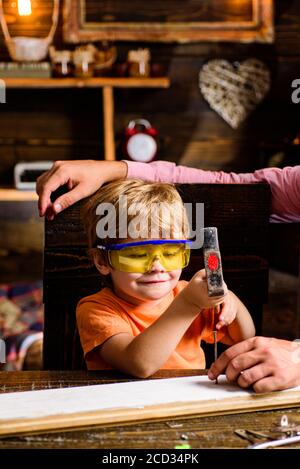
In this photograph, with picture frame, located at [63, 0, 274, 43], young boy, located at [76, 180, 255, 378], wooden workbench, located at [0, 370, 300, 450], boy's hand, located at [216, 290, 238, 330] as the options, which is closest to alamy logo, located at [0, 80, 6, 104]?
picture frame, located at [63, 0, 274, 43]

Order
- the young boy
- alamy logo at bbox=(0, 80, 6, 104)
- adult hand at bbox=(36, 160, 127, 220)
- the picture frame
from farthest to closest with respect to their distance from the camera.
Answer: the picture frame → alamy logo at bbox=(0, 80, 6, 104) → adult hand at bbox=(36, 160, 127, 220) → the young boy

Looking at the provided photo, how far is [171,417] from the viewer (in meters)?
0.82

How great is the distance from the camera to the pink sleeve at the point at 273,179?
143 cm

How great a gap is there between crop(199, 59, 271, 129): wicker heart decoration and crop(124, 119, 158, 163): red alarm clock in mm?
451

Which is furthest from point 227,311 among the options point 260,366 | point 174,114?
point 174,114

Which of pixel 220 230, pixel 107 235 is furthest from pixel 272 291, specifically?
pixel 107 235

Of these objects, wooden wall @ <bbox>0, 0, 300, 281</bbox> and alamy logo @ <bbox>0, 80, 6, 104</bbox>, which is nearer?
alamy logo @ <bbox>0, 80, 6, 104</bbox>

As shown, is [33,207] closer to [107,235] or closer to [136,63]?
[136,63]

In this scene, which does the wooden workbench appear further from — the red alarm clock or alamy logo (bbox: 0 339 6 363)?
the red alarm clock

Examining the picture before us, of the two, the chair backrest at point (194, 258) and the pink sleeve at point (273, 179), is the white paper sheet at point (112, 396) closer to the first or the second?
the chair backrest at point (194, 258)

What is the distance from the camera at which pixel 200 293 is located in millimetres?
920

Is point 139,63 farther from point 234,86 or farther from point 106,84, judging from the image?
point 234,86

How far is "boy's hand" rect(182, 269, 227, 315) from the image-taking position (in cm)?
91

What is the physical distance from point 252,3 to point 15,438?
11.7ft
